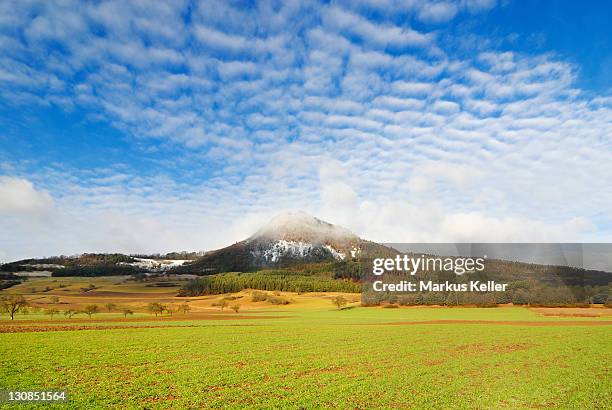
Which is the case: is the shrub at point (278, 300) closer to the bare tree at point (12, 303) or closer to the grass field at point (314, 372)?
the bare tree at point (12, 303)

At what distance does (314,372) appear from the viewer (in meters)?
28.5

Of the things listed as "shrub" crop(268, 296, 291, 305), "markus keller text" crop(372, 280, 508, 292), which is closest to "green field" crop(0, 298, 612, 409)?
"markus keller text" crop(372, 280, 508, 292)

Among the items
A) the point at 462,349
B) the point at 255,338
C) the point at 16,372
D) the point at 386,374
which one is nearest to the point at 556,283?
the point at 462,349

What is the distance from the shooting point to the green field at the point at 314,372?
21.4 meters

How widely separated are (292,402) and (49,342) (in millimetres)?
37058

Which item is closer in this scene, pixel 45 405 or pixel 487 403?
pixel 45 405

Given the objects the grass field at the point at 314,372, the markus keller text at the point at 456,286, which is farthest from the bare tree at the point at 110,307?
the markus keller text at the point at 456,286

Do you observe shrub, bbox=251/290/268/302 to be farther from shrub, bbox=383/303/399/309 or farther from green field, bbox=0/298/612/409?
green field, bbox=0/298/612/409

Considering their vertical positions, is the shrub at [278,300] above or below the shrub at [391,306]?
below

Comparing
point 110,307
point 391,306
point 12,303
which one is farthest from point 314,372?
point 391,306

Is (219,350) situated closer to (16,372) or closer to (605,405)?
(16,372)

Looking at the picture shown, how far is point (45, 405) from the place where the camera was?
63.9ft

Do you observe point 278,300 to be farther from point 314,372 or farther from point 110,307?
point 314,372

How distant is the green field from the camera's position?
70.2 feet
